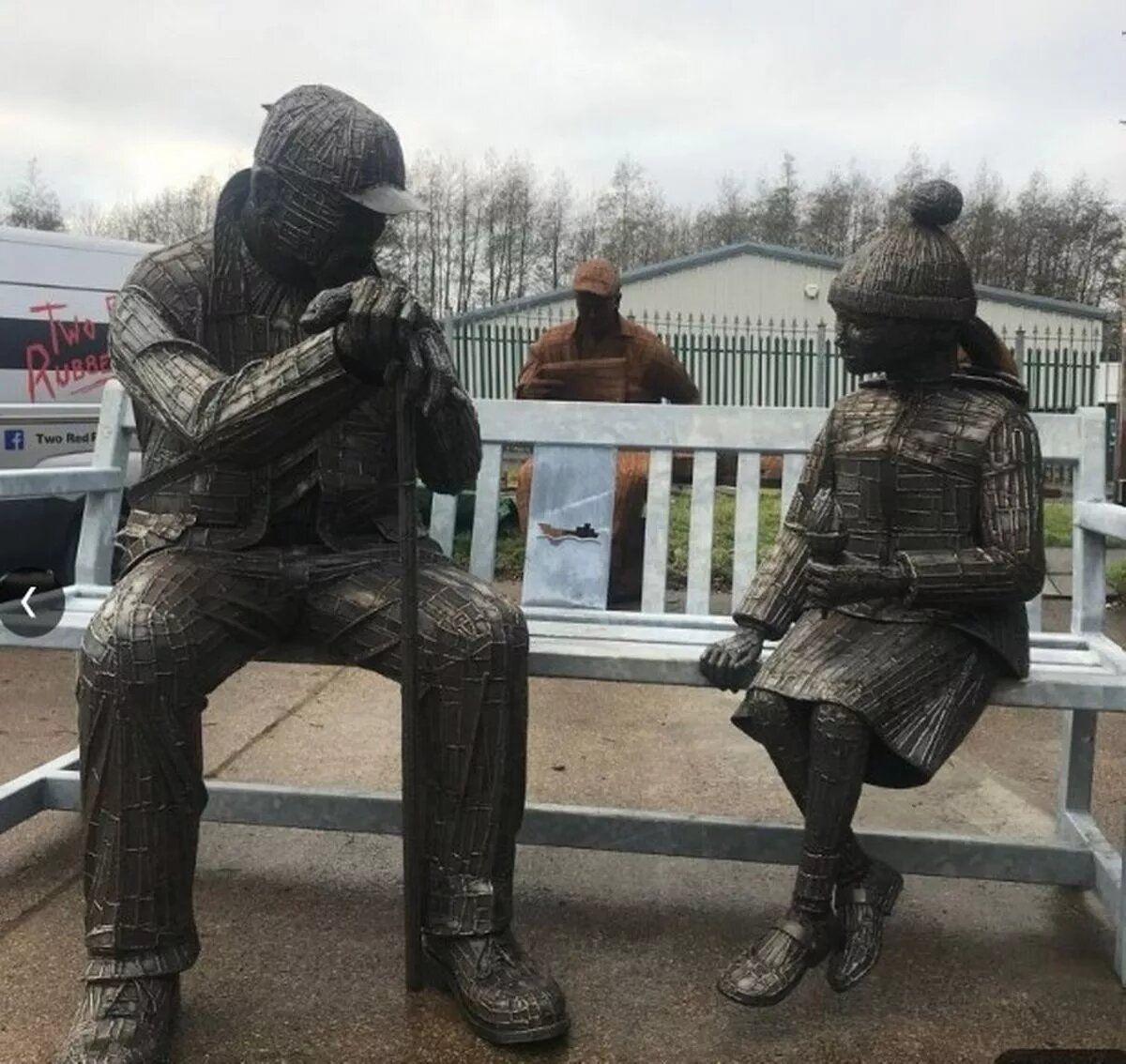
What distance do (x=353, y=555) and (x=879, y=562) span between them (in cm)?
100

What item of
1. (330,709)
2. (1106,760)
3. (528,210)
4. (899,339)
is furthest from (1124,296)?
(528,210)

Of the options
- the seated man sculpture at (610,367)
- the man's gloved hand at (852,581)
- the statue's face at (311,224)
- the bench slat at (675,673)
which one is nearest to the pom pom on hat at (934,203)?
the man's gloved hand at (852,581)

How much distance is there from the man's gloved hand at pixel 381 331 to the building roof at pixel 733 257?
47.1 feet

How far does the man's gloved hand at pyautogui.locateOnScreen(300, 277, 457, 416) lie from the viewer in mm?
1977

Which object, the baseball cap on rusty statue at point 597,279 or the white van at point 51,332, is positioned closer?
the baseball cap on rusty statue at point 597,279

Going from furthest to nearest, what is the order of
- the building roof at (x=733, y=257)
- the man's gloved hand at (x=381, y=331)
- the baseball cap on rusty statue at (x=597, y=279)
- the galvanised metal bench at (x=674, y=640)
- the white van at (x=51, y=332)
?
the building roof at (x=733, y=257), the white van at (x=51, y=332), the baseball cap on rusty statue at (x=597, y=279), the galvanised metal bench at (x=674, y=640), the man's gloved hand at (x=381, y=331)

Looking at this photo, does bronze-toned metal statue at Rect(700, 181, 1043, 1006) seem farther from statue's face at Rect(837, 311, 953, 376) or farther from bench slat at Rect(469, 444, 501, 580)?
bench slat at Rect(469, 444, 501, 580)

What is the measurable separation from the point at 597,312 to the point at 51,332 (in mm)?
3512

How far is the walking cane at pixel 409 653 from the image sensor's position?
2102 millimetres

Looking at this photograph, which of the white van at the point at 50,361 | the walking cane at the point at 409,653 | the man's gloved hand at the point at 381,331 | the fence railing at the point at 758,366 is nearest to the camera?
the man's gloved hand at the point at 381,331

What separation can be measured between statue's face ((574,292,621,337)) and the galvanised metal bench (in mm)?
2026

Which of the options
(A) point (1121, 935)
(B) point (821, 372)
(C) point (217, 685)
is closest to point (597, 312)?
(C) point (217, 685)

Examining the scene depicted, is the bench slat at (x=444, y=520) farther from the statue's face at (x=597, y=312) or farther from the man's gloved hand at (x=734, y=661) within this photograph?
the statue's face at (x=597, y=312)

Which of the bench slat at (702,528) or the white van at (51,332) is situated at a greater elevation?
the white van at (51,332)
